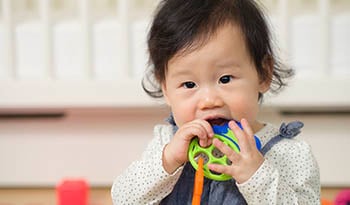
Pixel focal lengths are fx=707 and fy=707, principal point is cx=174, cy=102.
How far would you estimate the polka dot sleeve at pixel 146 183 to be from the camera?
0.92 metres

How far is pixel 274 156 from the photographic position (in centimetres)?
97

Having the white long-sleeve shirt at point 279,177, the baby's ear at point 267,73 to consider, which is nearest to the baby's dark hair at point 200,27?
the baby's ear at point 267,73

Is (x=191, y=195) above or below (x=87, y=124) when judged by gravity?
below

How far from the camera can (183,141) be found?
88 centimetres

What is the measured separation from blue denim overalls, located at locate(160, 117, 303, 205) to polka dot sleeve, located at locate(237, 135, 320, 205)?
13 millimetres

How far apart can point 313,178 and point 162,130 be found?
23 centimetres

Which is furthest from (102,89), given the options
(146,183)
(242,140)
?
(242,140)

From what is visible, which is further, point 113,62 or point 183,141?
point 113,62

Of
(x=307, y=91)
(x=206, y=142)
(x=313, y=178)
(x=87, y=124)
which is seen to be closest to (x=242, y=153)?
(x=206, y=142)

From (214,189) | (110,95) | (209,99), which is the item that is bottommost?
(214,189)

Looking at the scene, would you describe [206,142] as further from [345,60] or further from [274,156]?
[345,60]

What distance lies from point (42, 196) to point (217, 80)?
2.77ft

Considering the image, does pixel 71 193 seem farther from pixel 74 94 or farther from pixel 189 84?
pixel 189 84

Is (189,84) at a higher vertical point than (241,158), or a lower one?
higher
